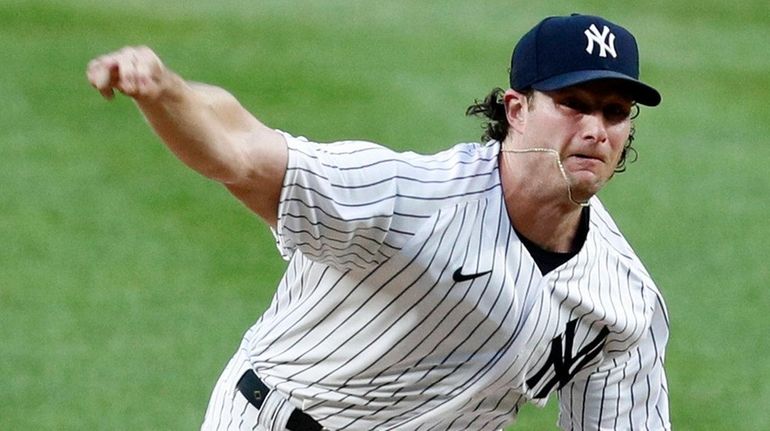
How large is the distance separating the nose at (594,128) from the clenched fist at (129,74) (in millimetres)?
1499

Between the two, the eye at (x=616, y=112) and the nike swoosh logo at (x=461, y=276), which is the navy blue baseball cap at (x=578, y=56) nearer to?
the eye at (x=616, y=112)

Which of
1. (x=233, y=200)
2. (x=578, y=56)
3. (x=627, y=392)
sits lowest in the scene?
(x=627, y=392)

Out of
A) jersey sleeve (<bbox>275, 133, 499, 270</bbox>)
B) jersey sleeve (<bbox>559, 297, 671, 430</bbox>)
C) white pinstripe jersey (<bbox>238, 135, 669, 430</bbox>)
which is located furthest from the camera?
jersey sleeve (<bbox>559, 297, 671, 430</bbox>)

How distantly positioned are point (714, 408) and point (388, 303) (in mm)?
3709

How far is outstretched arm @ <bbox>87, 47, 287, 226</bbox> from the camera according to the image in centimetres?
314

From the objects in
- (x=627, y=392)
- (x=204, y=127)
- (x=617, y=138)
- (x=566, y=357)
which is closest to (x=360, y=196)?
(x=204, y=127)

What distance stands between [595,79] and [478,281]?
2.18 ft

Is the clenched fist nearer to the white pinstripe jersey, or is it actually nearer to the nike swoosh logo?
the white pinstripe jersey

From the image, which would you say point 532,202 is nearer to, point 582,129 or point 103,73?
point 582,129

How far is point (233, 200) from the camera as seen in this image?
9.71m

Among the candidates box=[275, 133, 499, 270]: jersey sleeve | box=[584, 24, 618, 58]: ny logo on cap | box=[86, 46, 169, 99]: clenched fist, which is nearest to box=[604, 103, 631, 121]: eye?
box=[584, 24, 618, 58]: ny logo on cap

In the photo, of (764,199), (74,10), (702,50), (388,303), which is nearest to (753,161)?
(764,199)

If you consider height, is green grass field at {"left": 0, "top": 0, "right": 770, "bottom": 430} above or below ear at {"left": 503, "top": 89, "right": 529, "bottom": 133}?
above

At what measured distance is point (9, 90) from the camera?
1146 centimetres
